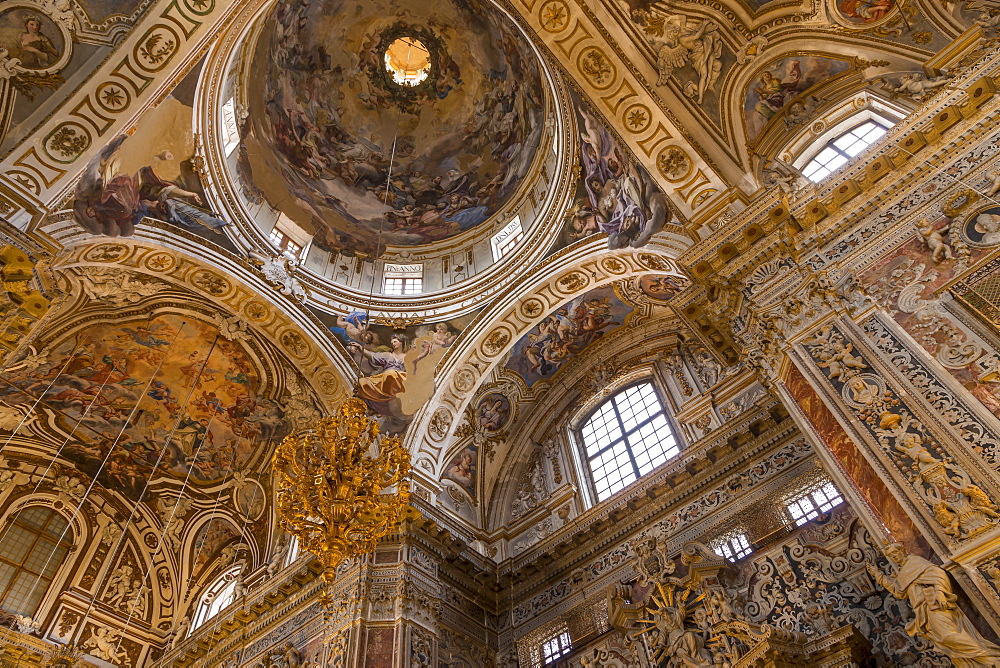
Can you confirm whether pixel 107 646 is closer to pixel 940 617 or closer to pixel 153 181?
pixel 153 181

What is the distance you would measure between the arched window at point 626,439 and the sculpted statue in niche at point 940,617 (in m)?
6.10

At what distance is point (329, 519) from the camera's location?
734 centimetres

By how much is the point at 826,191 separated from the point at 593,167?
463 centimetres

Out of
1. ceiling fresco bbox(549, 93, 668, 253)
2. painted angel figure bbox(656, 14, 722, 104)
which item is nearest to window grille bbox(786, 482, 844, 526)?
ceiling fresco bbox(549, 93, 668, 253)

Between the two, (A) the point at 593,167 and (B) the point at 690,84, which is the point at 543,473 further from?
(B) the point at 690,84

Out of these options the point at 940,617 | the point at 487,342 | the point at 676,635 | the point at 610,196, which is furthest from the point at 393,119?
the point at 940,617

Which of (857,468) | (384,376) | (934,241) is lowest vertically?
(857,468)

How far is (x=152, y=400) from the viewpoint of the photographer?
13727 millimetres

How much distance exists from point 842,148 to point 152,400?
13.7 m

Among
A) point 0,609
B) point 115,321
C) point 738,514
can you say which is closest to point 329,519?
point 738,514

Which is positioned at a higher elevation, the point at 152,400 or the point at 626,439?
the point at 152,400

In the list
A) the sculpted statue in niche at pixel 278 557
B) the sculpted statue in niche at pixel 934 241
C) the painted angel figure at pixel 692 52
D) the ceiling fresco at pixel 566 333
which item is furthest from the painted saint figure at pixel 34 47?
the sculpted statue in niche at pixel 934 241

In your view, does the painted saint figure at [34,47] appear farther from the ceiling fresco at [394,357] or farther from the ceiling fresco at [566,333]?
the ceiling fresco at [566,333]

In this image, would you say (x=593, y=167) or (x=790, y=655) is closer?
(x=790, y=655)
